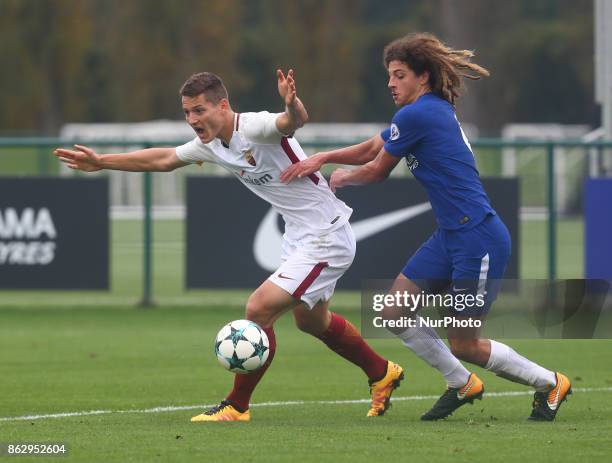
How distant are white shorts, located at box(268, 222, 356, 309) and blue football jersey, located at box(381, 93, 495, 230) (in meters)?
0.78

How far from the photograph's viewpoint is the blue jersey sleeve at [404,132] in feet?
28.6

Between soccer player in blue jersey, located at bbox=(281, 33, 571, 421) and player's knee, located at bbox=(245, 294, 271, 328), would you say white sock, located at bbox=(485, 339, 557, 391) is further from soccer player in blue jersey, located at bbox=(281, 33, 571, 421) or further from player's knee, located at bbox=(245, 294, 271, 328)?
player's knee, located at bbox=(245, 294, 271, 328)

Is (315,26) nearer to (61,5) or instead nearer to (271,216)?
(61,5)

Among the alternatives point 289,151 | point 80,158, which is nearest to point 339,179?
point 289,151

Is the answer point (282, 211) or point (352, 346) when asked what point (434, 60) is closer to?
point (282, 211)

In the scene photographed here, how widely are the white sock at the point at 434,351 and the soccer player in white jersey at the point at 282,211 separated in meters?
0.51

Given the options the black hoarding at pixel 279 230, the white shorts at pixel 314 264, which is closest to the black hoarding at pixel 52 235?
the black hoarding at pixel 279 230

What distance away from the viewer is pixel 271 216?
16.7 metres

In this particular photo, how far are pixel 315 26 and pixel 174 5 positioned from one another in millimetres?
4980

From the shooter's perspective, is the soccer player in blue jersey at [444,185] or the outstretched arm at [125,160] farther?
the outstretched arm at [125,160]

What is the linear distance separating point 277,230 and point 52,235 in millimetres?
2444

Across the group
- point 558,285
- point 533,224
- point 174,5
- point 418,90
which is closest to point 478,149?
point 533,224

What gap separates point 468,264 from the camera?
28.6ft

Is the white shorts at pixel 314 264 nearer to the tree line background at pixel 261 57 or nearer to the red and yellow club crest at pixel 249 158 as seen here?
the red and yellow club crest at pixel 249 158
